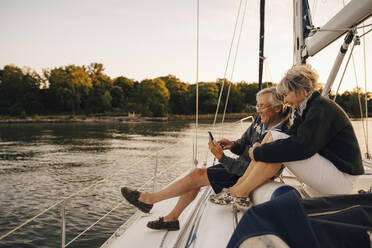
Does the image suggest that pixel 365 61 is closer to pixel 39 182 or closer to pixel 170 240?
pixel 170 240

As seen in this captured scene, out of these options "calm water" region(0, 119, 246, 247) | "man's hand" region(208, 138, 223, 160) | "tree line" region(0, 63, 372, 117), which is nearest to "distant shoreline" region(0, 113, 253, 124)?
"tree line" region(0, 63, 372, 117)

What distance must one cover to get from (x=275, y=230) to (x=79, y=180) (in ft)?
31.4

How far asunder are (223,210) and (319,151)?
897 millimetres

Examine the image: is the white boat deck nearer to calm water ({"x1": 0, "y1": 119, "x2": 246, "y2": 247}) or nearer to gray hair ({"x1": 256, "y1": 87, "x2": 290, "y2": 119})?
calm water ({"x1": 0, "y1": 119, "x2": 246, "y2": 247})

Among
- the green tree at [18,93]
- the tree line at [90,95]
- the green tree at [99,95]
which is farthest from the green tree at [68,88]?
the green tree at [18,93]

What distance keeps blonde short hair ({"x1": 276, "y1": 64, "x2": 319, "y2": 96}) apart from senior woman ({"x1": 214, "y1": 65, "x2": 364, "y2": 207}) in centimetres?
7

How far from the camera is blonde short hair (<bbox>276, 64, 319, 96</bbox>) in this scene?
1.50 meters

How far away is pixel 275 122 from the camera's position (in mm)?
2055

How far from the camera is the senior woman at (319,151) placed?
1290 millimetres

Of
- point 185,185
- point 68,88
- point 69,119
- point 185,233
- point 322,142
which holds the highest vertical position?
point 68,88

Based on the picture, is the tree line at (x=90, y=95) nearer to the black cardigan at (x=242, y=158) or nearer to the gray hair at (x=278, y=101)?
the black cardigan at (x=242, y=158)

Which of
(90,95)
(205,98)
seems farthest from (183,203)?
(205,98)

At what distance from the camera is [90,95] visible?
55.7m

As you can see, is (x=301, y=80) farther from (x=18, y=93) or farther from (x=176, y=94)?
(x=176, y=94)
